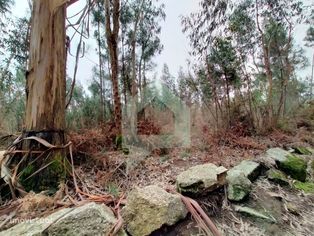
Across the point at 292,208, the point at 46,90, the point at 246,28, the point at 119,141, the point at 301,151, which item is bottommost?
the point at 292,208

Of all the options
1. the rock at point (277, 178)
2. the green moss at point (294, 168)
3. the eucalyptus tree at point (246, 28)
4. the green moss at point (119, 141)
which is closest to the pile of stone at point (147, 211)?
the rock at point (277, 178)

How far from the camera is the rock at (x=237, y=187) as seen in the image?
1877 millimetres

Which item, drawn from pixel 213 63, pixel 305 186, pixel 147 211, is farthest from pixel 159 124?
pixel 147 211

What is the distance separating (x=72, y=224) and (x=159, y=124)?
449 cm

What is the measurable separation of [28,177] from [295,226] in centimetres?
212

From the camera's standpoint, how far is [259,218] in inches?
68.2

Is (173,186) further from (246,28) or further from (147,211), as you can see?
(246,28)

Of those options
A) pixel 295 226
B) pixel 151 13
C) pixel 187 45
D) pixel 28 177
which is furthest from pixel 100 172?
pixel 151 13

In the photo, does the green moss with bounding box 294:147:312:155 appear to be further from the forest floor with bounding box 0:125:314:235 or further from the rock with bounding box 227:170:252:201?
the rock with bounding box 227:170:252:201

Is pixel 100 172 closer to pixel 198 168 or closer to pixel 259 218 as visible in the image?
pixel 198 168

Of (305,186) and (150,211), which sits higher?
(150,211)

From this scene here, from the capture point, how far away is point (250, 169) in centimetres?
247

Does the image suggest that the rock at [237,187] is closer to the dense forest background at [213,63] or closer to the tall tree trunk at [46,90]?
the tall tree trunk at [46,90]

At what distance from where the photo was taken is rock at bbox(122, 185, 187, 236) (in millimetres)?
1322
